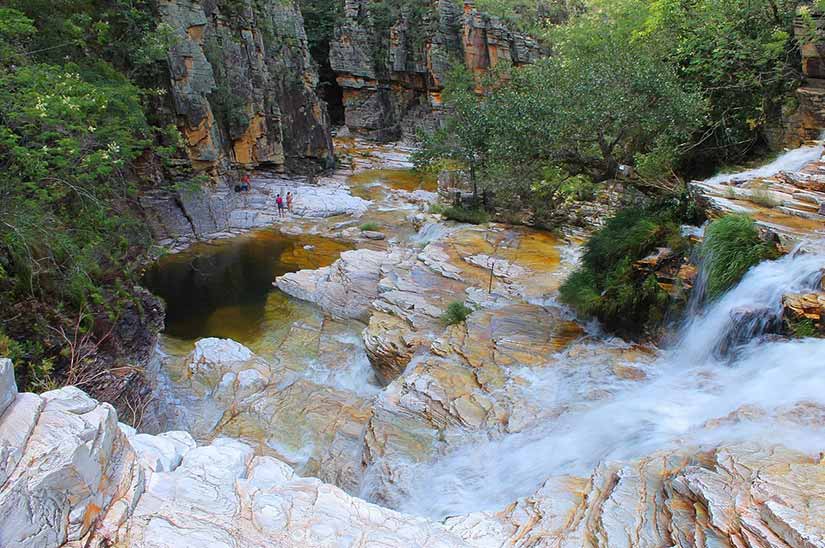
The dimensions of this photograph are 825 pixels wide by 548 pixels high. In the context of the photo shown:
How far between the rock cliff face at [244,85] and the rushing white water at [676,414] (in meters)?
17.8

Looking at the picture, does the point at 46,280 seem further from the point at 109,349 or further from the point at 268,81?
the point at 268,81

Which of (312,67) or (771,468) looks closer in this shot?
(771,468)

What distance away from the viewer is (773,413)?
19.2 ft

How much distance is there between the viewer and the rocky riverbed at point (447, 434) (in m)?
4.19

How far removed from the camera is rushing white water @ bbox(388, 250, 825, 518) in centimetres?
596

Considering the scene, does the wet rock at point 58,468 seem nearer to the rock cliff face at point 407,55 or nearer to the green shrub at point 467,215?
the green shrub at point 467,215

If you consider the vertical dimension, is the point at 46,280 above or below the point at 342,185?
above

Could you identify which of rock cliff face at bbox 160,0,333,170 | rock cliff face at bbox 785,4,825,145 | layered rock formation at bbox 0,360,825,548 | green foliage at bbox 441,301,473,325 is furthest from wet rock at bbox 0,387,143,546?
rock cliff face at bbox 160,0,333,170

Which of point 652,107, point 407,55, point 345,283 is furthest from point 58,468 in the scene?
point 407,55

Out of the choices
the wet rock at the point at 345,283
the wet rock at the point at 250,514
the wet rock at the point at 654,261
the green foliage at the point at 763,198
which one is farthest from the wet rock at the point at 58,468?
the green foliage at the point at 763,198

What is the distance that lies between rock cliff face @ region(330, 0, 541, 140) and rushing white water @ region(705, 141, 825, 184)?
2420cm

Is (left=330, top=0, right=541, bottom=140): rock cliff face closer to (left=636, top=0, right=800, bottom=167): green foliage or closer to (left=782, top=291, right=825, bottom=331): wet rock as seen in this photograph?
(left=636, top=0, right=800, bottom=167): green foliage

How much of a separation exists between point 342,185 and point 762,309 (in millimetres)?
23603

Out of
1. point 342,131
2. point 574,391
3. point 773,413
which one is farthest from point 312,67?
point 773,413
